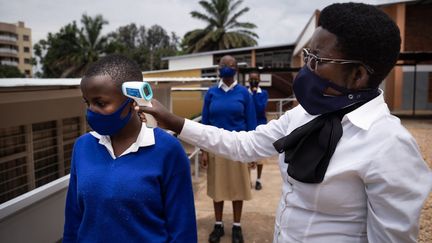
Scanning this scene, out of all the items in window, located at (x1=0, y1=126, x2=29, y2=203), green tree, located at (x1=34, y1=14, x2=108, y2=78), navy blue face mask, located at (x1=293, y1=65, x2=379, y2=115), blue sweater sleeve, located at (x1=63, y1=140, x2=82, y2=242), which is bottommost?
window, located at (x1=0, y1=126, x2=29, y2=203)

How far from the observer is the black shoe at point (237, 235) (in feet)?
13.3

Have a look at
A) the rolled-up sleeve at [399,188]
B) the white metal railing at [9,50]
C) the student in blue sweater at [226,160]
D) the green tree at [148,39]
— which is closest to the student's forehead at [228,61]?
the student in blue sweater at [226,160]

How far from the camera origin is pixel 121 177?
1629 mm

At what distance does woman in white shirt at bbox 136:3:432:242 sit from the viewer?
1282mm

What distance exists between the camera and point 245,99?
4.21 m

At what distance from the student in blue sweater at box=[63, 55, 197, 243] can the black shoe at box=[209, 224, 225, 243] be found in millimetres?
2403

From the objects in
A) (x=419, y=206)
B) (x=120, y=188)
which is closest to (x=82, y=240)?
(x=120, y=188)

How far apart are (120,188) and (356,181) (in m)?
1.00

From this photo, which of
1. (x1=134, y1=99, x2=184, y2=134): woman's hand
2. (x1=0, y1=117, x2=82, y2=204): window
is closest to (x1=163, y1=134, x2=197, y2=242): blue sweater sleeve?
(x1=134, y1=99, x2=184, y2=134): woman's hand

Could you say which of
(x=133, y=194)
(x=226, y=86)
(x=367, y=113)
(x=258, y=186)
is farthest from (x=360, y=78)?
(x=258, y=186)

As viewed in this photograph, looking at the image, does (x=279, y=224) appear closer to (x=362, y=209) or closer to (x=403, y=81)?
(x=362, y=209)

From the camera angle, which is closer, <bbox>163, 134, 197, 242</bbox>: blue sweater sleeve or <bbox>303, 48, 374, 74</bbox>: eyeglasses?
<bbox>303, 48, 374, 74</bbox>: eyeglasses

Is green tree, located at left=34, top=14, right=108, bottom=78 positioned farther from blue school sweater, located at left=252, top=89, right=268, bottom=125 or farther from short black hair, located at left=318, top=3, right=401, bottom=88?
short black hair, located at left=318, top=3, right=401, bottom=88

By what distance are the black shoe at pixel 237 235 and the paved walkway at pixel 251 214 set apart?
4.0 inches
